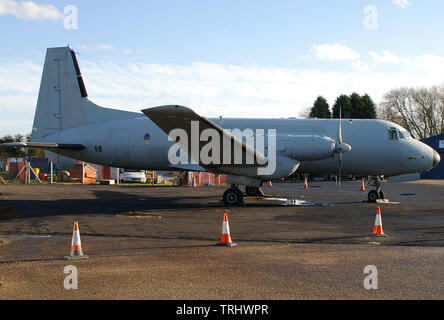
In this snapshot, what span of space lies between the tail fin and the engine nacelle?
30.9 ft

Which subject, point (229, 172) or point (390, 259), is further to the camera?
point (229, 172)

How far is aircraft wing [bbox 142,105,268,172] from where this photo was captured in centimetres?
1453

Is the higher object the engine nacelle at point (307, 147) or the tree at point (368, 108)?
the tree at point (368, 108)

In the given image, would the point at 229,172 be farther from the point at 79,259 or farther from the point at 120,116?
the point at 79,259

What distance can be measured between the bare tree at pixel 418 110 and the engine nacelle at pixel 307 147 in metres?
58.5

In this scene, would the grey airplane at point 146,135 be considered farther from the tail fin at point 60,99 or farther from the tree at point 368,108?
the tree at point 368,108

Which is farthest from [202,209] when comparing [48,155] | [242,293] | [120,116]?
[242,293]

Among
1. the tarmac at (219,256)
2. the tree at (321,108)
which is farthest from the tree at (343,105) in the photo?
the tarmac at (219,256)

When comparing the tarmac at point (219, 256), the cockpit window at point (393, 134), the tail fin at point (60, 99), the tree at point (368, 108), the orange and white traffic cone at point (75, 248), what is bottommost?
the tarmac at point (219, 256)

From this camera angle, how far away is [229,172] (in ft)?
60.3

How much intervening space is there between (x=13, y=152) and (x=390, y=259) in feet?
236

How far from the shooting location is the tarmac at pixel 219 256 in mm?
5988

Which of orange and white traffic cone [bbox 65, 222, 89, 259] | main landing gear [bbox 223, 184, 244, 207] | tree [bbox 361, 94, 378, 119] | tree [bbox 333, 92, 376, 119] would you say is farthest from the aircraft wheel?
tree [bbox 361, 94, 378, 119]

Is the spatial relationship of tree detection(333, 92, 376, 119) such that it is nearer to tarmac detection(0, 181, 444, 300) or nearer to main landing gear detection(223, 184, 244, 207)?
main landing gear detection(223, 184, 244, 207)
